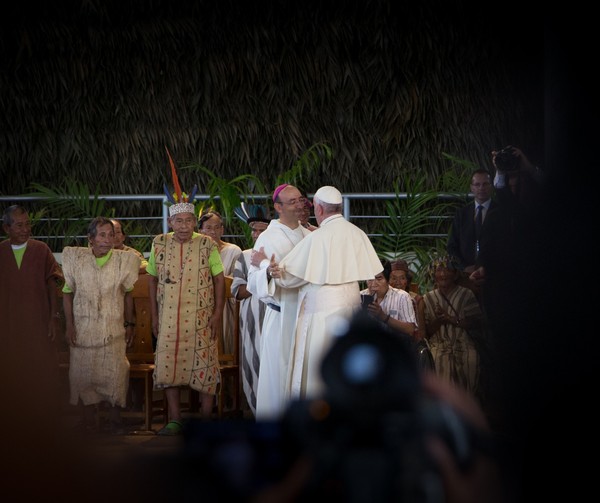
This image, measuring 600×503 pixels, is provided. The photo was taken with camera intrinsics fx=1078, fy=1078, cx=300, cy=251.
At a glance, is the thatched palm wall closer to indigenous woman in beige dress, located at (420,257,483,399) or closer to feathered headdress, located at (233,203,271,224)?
feathered headdress, located at (233,203,271,224)

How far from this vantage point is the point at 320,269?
20.4ft

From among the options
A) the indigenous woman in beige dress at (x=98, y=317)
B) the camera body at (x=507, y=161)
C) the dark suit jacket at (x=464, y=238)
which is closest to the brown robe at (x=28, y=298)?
the indigenous woman in beige dress at (x=98, y=317)

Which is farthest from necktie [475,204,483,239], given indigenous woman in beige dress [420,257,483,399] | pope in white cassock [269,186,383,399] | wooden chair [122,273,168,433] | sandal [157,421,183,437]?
wooden chair [122,273,168,433]

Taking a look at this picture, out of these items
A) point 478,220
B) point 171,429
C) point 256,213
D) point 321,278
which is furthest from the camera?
point 256,213

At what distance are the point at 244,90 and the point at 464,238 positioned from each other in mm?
6224

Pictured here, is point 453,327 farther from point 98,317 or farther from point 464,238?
point 98,317

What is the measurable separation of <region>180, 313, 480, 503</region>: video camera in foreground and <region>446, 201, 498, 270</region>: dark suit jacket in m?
5.06

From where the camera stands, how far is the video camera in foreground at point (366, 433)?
1.54m

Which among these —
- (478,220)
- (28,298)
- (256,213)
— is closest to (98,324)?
(28,298)

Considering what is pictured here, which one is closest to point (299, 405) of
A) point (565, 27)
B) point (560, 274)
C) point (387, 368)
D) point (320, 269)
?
point (387, 368)

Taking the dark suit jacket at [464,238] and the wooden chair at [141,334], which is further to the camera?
the wooden chair at [141,334]

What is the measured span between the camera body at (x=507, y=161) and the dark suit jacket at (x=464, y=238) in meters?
1.62

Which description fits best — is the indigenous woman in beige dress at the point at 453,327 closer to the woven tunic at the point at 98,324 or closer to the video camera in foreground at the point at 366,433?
the woven tunic at the point at 98,324

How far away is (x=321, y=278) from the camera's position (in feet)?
20.4
